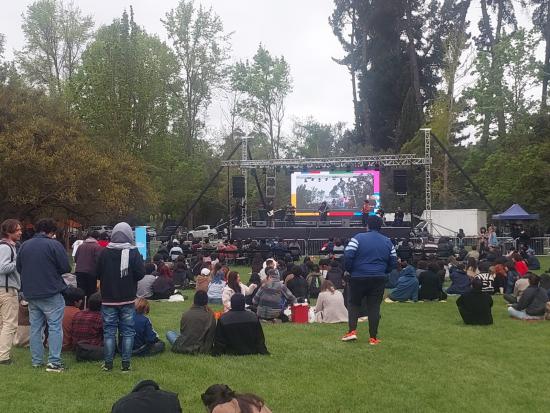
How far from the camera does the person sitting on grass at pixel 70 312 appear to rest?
753 cm

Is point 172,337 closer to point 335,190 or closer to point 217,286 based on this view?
point 217,286

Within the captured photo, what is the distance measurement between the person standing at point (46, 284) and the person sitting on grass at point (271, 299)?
14.1 feet

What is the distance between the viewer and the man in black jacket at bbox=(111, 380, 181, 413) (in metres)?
3.70

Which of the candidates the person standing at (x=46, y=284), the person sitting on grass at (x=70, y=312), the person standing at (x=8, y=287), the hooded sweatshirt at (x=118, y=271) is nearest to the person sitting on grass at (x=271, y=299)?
the person sitting on grass at (x=70, y=312)

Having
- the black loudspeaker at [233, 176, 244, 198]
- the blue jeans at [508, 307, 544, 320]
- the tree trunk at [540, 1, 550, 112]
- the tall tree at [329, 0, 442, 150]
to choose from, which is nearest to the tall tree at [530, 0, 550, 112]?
the tree trunk at [540, 1, 550, 112]

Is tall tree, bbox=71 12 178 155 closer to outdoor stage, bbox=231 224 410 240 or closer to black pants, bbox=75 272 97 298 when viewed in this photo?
outdoor stage, bbox=231 224 410 240

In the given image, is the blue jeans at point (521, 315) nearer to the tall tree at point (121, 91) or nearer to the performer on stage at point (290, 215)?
the performer on stage at point (290, 215)

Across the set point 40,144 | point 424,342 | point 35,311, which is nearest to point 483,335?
point 424,342

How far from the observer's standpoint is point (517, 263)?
1456 centimetres

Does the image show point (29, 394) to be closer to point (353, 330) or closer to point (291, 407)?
point (291, 407)

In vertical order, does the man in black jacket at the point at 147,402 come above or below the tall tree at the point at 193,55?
below

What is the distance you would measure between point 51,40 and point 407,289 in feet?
119

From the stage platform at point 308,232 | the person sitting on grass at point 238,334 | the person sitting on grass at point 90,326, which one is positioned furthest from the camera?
the stage platform at point 308,232

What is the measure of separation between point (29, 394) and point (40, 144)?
1970cm
